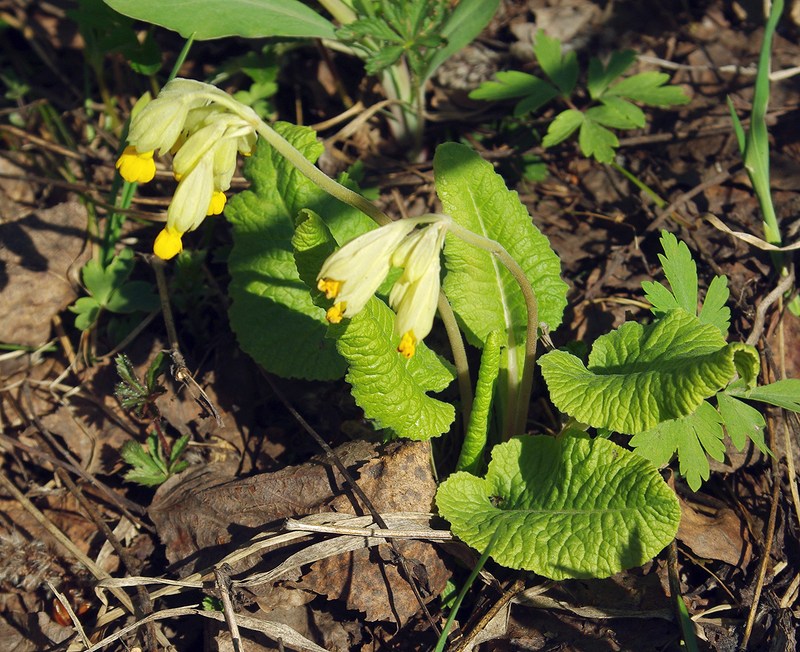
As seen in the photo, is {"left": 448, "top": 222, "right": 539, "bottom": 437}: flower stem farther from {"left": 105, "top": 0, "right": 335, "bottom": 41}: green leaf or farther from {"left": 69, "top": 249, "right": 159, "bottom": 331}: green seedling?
{"left": 69, "top": 249, "right": 159, "bottom": 331}: green seedling

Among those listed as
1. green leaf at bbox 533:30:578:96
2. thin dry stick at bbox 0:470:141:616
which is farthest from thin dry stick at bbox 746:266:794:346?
thin dry stick at bbox 0:470:141:616

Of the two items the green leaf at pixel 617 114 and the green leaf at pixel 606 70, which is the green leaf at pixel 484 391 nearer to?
the green leaf at pixel 617 114

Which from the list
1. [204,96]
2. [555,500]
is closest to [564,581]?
[555,500]

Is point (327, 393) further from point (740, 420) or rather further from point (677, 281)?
point (740, 420)

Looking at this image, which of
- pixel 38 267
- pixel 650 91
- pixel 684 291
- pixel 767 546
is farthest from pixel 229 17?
pixel 767 546

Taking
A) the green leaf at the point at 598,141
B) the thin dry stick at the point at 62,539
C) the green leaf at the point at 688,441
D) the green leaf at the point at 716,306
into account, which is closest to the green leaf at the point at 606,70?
the green leaf at the point at 598,141

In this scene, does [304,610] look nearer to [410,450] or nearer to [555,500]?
[410,450]
